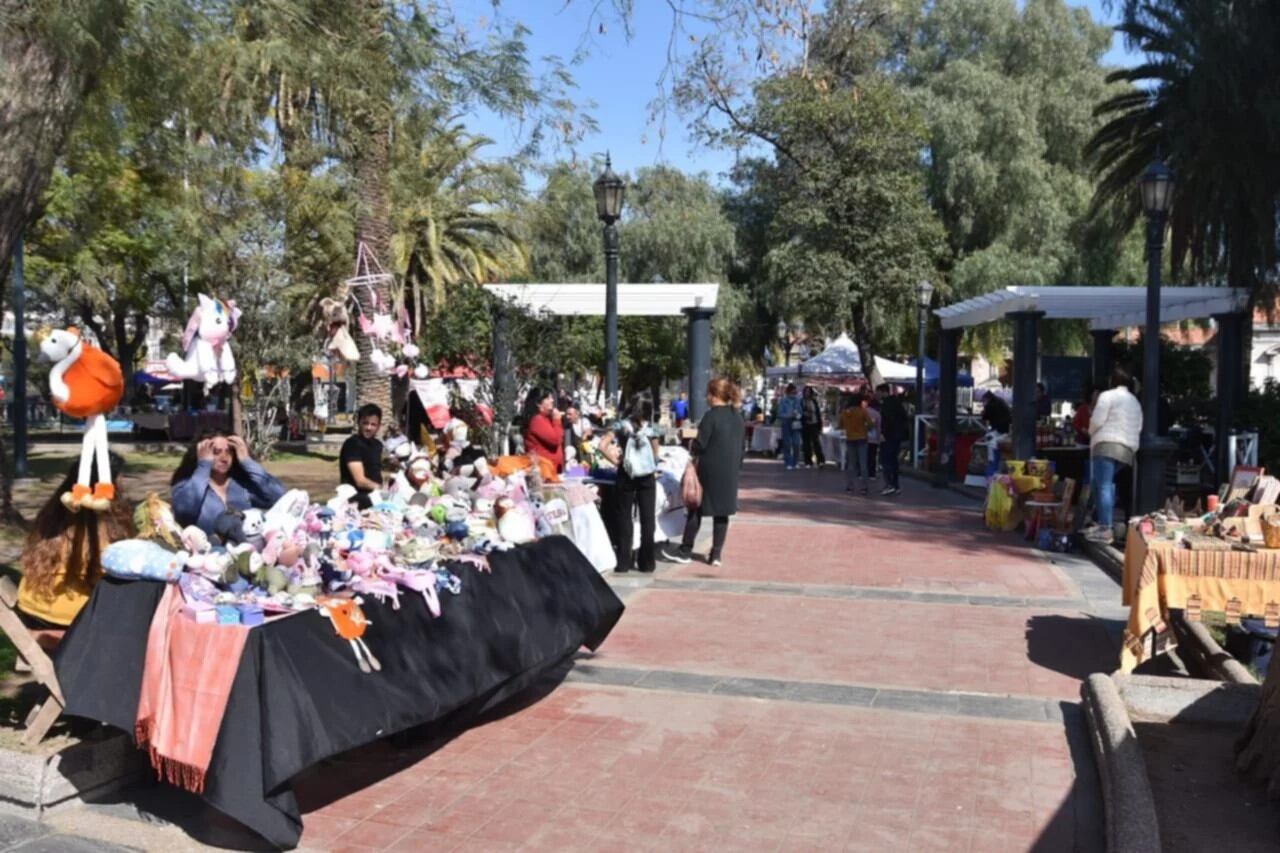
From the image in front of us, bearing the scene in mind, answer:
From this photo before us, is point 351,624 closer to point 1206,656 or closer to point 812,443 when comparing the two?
point 1206,656

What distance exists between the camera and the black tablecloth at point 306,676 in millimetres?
4234

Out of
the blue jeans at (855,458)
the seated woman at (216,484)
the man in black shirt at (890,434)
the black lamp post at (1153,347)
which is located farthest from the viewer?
the blue jeans at (855,458)

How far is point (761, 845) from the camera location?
14.7ft

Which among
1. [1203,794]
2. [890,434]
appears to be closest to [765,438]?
[890,434]

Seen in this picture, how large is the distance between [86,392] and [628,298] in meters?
13.6

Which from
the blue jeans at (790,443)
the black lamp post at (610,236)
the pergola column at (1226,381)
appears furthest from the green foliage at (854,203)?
the black lamp post at (610,236)

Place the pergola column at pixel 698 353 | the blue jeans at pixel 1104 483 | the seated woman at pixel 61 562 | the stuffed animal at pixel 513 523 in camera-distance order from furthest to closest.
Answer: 1. the pergola column at pixel 698 353
2. the blue jeans at pixel 1104 483
3. the stuffed animal at pixel 513 523
4. the seated woman at pixel 61 562

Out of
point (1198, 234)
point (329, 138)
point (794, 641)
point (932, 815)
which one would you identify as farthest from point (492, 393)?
point (1198, 234)

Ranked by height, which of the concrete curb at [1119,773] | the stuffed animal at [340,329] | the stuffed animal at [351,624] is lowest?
the concrete curb at [1119,773]

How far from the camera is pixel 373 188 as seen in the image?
1689 cm

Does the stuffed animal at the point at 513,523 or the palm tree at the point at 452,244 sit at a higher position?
the palm tree at the point at 452,244

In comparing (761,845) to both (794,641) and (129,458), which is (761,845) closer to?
(794,641)

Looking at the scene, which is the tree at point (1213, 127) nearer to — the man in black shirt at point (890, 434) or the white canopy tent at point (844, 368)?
the man in black shirt at point (890, 434)

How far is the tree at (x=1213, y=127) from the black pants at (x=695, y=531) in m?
8.61
